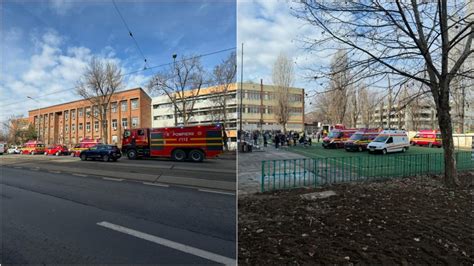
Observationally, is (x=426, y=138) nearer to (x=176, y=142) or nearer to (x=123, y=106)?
(x=176, y=142)

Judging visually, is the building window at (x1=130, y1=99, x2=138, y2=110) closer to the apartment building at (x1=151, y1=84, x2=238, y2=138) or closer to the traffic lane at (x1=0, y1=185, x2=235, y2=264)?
the apartment building at (x1=151, y1=84, x2=238, y2=138)

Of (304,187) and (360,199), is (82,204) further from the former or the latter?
(360,199)

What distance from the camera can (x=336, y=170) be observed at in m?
7.80

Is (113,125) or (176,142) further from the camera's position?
(113,125)

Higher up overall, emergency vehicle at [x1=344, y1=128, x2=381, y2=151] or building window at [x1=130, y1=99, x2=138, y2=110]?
building window at [x1=130, y1=99, x2=138, y2=110]

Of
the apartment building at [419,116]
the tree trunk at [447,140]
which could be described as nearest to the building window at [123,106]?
the apartment building at [419,116]

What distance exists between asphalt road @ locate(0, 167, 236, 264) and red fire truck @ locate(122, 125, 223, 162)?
9364 mm

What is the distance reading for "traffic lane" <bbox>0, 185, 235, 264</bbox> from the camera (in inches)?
109

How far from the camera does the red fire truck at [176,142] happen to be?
51.1ft

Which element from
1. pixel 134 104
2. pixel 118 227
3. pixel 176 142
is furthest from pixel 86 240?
pixel 134 104

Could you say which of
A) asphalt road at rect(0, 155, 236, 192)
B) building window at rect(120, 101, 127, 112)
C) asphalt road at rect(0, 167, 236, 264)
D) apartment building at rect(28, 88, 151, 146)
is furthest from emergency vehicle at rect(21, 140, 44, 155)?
asphalt road at rect(0, 167, 236, 264)

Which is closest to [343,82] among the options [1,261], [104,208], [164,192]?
[164,192]

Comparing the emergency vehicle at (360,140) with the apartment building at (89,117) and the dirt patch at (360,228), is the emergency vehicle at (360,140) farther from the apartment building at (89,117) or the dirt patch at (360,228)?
the apartment building at (89,117)

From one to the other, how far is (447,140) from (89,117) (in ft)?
144
